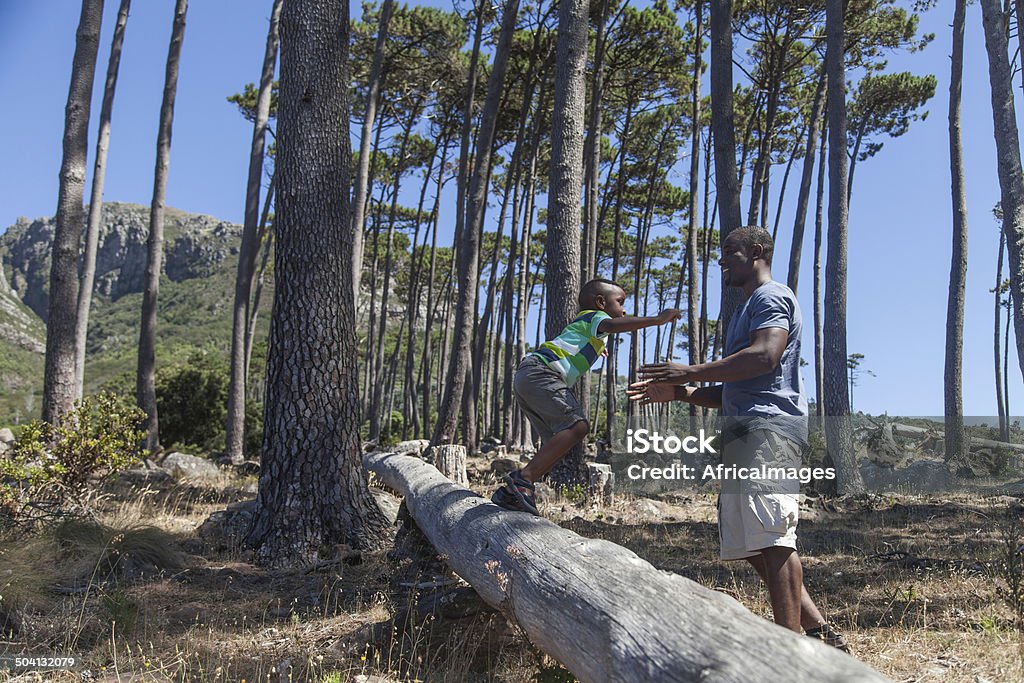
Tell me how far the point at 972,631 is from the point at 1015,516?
5278 millimetres

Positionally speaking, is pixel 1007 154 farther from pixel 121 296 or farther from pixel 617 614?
pixel 121 296

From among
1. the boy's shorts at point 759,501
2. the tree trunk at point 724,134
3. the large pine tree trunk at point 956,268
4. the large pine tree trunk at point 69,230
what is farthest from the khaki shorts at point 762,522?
the large pine tree trunk at point 956,268

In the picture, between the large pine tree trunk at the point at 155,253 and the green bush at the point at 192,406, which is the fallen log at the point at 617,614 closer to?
the large pine tree trunk at the point at 155,253

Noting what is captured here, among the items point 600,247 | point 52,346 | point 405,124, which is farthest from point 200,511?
point 600,247

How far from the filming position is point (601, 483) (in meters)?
8.85

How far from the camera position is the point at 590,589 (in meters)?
2.54

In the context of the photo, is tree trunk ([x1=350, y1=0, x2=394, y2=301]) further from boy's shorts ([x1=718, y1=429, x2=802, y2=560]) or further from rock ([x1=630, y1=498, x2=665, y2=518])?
boy's shorts ([x1=718, y1=429, x2=802, y2=560])

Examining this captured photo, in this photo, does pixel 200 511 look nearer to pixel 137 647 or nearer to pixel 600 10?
pixel 137 647

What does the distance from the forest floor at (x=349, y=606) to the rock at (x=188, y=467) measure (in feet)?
10.3

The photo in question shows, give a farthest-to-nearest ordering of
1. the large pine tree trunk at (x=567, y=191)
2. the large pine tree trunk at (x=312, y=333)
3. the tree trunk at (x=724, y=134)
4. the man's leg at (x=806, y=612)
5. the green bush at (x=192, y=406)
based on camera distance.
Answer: the green bush at (x=192, y=406) < the tree trunk at (x=724, y=134) < the large pine tree trunk at (x=567, y=191) < the large pine tree trunk at (x=312, y=333) < the man's leg at (x=806, y=612)

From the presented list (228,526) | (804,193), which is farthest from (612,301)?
(804,193)

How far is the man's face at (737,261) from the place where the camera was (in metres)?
3.24

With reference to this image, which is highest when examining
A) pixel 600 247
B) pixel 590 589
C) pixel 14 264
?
pixel 14 264

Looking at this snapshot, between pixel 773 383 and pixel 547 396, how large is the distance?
1367 mm
